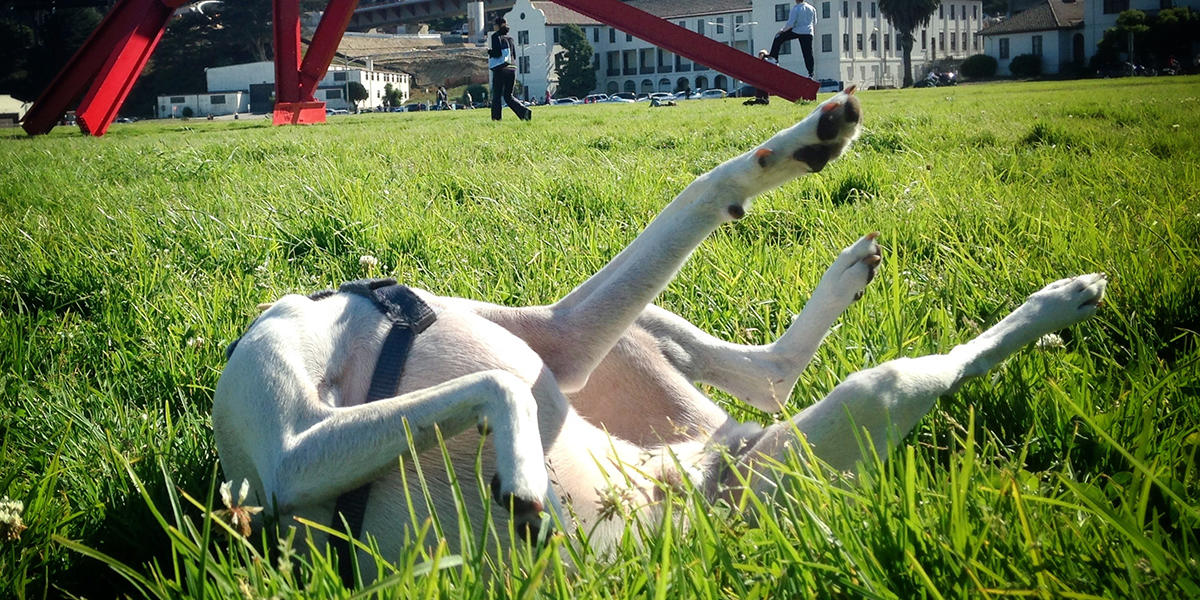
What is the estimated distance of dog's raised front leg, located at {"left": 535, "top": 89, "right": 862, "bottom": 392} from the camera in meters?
2.28

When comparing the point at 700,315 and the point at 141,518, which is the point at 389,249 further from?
the point at 141,518

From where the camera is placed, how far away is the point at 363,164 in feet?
25.7

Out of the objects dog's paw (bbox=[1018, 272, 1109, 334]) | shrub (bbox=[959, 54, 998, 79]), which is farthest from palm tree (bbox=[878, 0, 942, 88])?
dog's paw (bbox=[1018, 272, 1109, 334])

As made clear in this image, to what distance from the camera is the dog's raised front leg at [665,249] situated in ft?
7.47

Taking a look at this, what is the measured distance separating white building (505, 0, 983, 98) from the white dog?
8023 centimetres

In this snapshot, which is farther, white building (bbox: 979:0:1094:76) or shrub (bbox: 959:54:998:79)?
shrub (bbox: 959:54:998:79)

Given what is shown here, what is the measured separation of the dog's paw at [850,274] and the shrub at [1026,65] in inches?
2931

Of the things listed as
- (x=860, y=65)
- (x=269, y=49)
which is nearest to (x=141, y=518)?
(x=860, y=65)

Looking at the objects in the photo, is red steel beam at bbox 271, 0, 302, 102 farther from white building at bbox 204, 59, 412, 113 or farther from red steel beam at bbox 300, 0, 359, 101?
white building at bbox 204, 59, 412, 113

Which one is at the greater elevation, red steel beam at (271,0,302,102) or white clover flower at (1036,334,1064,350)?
red steel beam at (271,0,302,102)

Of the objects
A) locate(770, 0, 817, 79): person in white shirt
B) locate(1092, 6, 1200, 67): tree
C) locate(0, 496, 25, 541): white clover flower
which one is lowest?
locate(0, 496, 25, 541): white clover flower

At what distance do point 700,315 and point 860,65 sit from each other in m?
91.2

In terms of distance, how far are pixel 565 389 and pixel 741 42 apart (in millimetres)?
104093

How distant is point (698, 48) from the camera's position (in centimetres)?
1504
